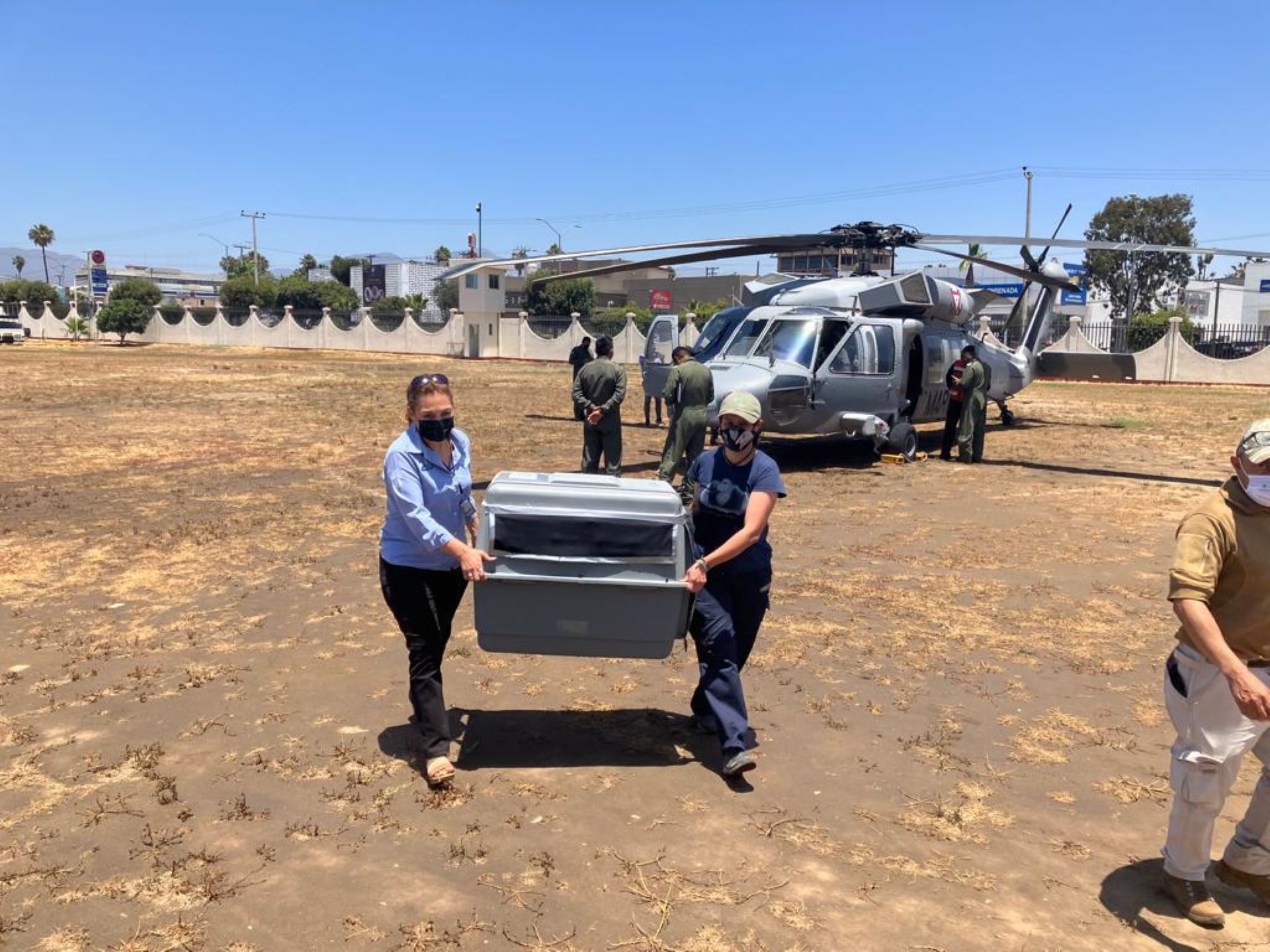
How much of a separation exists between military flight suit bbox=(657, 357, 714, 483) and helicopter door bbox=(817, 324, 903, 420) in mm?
2853

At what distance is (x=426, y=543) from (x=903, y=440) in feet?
35.4

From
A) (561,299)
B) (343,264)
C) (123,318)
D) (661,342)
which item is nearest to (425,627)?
(661,342)

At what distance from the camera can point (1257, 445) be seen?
299 centimetres

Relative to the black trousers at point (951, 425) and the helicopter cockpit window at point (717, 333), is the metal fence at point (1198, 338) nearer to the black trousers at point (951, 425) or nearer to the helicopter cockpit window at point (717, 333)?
the black trousers at point (951, 425)

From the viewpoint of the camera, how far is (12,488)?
1065 cm

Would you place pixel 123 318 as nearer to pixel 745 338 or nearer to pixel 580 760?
pixel 745 338

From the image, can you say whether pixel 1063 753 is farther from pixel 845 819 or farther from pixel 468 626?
pixel 468 626

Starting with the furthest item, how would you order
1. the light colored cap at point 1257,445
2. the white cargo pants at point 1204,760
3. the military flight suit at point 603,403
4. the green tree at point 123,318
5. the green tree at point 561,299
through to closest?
1. the green tree at point 561,299
2. the green tree at point 123,318
3. the military flight suit at point 603,403
4. the white cargo pants at point 1204,760
5. the light colored cap at point 1257,445

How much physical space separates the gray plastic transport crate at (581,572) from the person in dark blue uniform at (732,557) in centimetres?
22

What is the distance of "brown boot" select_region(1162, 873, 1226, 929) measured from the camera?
3205 millimetres

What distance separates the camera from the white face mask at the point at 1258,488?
2998 mm

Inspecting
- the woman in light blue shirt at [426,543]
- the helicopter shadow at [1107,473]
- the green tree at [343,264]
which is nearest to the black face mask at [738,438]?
the woman in light blue shirt at [426,543]

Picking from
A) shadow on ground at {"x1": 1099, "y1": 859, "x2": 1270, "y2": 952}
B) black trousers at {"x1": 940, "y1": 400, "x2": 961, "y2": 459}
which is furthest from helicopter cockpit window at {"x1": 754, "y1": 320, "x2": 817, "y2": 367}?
shadow on ground at {"x1": 1099, "y1": 859, "x2": 1270, "y2": 952}

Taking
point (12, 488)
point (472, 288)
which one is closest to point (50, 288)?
point (472, 288)
